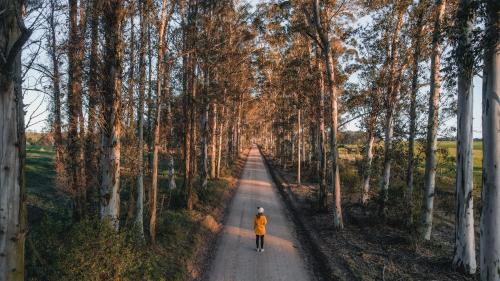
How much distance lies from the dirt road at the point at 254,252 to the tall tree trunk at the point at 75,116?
5.33 m

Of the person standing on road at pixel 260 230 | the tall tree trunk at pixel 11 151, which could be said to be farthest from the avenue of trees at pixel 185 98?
the person standing on road at pixel 260 230

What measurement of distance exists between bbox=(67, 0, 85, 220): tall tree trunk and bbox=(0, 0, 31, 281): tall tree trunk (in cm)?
559

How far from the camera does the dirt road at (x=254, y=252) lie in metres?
11.1

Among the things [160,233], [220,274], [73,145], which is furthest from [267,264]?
[73,145]

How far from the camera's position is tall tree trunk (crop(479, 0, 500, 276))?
7.92 metres

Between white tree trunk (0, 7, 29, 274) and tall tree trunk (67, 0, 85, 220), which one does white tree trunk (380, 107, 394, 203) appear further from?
white tree trunk (0, 7, 29, 274)

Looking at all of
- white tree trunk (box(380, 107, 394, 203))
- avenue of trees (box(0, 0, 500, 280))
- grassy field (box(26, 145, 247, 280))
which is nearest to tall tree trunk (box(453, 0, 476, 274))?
avenue of trees (box(0, 0, 500, 280))

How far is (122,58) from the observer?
30.8 ft

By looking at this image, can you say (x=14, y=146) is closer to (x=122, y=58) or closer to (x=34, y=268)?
(x=34, y=268)

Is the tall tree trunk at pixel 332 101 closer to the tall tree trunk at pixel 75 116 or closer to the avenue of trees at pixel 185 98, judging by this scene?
the avenue of trees at pixel 185 98

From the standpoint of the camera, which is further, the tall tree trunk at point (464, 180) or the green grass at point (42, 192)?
the green grass at point (42, 192)

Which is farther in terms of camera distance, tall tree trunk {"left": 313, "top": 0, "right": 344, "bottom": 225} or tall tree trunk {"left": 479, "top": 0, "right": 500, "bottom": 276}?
tall tree trunk {"left": 313, "top": 0, "right": 344, "bottom": 225}

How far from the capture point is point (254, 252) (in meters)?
13.2

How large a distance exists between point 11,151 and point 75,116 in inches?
294
